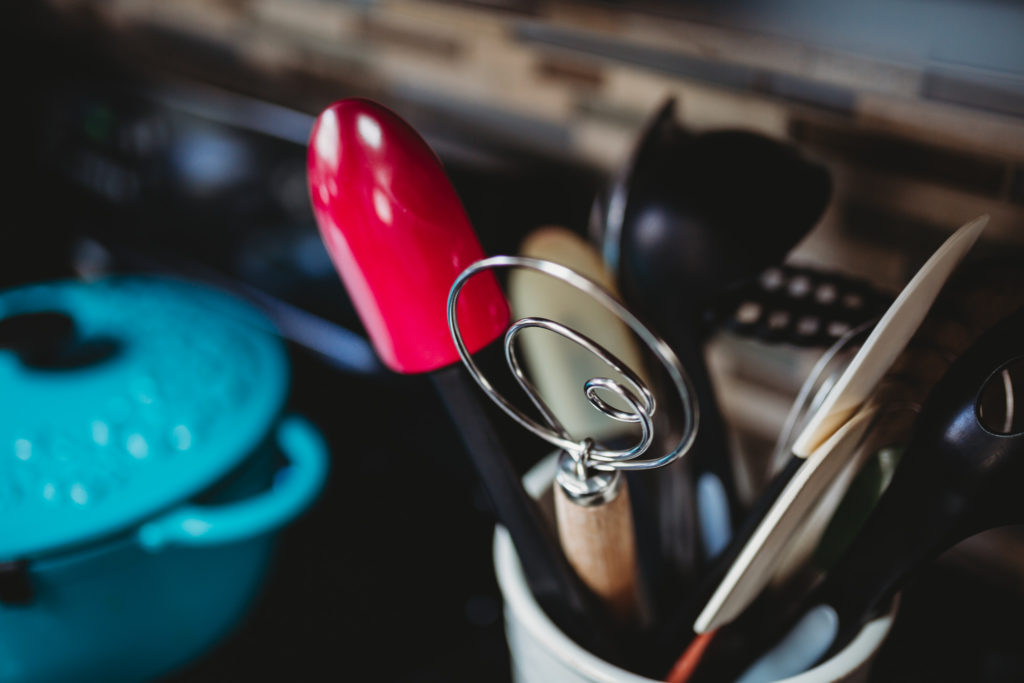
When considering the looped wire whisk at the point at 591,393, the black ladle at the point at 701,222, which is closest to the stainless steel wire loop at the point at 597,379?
the looped wire whisk at the point at 591,393

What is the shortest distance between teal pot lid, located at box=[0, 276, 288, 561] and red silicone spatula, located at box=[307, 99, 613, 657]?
0.15 metres

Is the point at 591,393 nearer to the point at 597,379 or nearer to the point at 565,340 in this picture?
the point at 597,379

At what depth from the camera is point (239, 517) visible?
0.39 metres

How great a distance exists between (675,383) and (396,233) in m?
0.13

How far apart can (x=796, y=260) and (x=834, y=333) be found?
0.08 m

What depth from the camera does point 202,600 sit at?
0.42 meters

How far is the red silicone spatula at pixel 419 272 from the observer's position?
0.27 m

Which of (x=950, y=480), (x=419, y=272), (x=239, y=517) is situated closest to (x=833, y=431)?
(x=950, y=480)

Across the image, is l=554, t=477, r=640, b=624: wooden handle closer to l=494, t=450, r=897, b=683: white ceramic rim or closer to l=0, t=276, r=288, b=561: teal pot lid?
l=494, t=450, r=897, b=683: white ceramic rim

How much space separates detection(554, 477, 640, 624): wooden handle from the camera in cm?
29

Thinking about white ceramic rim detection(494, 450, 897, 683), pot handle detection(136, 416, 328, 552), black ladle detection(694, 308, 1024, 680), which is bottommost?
pot handle detection(136, 416, 328, 552)

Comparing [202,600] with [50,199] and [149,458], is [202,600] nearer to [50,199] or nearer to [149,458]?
[149,458]

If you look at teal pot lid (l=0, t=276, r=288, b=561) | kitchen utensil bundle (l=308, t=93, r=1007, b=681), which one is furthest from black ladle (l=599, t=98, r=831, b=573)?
teal pot lid (l=0, t=276, r=288, b=561)

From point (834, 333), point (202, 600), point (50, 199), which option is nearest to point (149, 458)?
point (202, 600)
